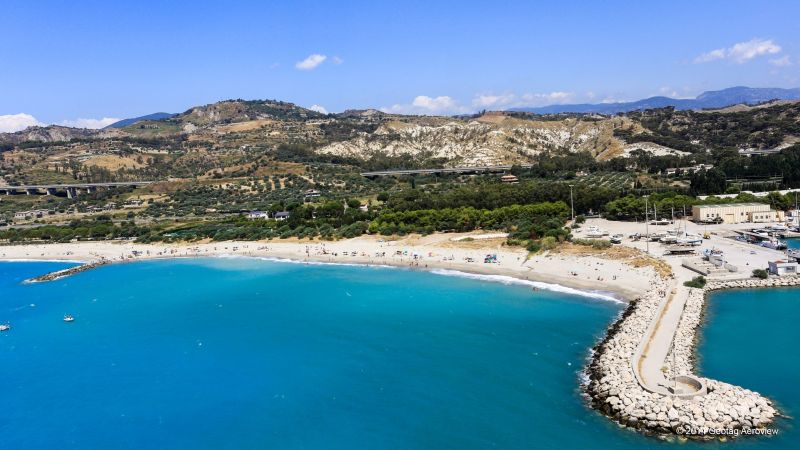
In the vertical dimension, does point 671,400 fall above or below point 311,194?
below

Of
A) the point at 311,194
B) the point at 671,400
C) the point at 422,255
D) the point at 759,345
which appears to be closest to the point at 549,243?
the point at 422,255

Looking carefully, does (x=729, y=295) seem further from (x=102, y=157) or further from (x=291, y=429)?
(x=102, y=157)

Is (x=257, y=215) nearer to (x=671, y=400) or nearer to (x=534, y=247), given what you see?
(x=534, y=247)

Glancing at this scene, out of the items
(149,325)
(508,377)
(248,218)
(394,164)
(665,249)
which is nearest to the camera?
(508,377)

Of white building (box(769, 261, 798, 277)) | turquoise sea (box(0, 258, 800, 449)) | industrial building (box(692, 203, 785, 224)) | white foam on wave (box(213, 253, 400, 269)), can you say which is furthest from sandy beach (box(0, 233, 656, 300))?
industrial building (box(692, 203, 785, 224))

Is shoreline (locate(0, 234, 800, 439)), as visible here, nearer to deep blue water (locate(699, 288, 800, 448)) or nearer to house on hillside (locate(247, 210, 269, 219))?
deep blue water (locate(699, 288, 800, 448))

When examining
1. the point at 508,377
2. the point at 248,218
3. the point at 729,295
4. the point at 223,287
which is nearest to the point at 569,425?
the point at 508,377
